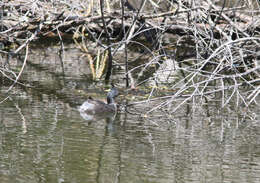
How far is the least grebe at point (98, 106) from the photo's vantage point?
10414mm

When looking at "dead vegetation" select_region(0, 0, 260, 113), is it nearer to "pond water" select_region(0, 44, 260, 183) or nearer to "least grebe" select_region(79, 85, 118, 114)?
"pond water" select_region(0, 44, 260, 183)

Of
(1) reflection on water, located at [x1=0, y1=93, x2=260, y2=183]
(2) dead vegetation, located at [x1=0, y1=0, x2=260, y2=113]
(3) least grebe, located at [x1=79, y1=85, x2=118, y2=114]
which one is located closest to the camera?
(1) reflection on water, located at [x1=0, y1=93, x2=260, y2=183]

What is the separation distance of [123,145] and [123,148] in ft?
0.54

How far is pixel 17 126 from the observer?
8.94 metres

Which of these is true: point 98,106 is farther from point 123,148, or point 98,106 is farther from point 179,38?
point 123,148

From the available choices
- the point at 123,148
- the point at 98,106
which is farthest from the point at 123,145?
the point at 98,106

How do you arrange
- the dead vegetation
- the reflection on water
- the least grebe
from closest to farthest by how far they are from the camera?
the reflection on water → the dead vegetation → the least grebe

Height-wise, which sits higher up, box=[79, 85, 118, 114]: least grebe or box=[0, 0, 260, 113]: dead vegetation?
box=[0, 0, 260, 113]: dead vegetation

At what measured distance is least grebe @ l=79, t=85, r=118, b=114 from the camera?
1041cm


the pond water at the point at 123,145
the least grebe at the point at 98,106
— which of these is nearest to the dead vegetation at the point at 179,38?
the pond water at the point at 123,145

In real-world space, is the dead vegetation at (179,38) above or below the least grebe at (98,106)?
above

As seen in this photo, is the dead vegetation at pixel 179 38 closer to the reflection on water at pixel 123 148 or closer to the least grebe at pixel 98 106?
the reflection on water at pixel 123 148

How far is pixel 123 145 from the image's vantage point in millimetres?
8188

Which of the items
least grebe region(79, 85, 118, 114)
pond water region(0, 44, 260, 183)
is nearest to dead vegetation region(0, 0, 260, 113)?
pond water region(0, 44, 260, 183)
